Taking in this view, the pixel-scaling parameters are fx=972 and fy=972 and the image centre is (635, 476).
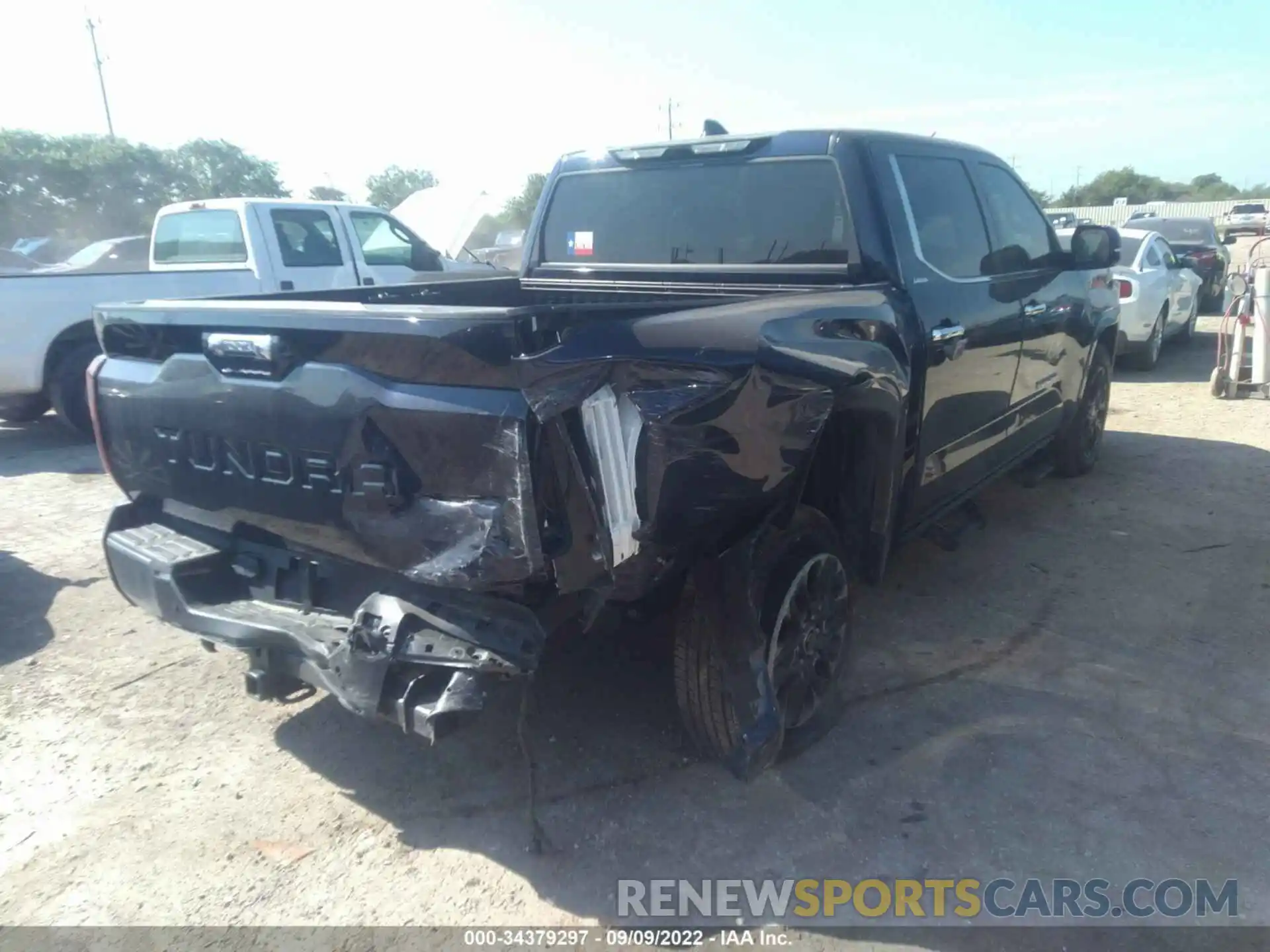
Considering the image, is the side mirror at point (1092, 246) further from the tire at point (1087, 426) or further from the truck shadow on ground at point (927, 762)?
the truck shadow on ground at point (927, 762)

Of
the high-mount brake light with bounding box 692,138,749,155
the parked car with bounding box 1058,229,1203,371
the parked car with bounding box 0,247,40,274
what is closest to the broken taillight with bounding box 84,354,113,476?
the high-mount brake light with bounding box 692,138,749,155

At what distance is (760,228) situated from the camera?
150 inches

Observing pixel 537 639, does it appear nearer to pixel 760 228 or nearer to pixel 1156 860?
pixel 1156 860

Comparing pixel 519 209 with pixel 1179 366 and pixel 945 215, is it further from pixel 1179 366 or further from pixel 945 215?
pixel 945 215

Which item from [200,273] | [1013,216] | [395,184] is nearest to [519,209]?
[200,273]

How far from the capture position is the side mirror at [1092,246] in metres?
4.95

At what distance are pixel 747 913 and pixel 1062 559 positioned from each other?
3.10m

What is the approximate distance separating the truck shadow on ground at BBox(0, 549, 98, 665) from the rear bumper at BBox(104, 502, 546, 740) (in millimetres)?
1337

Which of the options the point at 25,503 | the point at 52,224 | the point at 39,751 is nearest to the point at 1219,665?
the point at 39,751

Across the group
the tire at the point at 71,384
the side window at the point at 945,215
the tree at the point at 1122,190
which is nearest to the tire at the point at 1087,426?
the side window at the point at 945,215

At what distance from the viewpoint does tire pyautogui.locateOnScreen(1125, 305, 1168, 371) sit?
10.3 meters

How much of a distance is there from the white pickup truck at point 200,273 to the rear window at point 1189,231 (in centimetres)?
1209

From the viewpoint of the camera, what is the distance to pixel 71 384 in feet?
25.2

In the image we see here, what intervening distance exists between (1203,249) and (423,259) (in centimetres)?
1241
